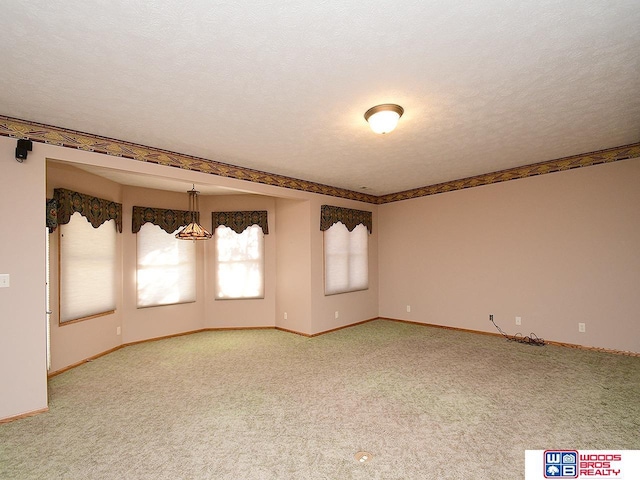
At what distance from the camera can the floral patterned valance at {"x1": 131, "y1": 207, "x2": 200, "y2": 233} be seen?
16.9ft

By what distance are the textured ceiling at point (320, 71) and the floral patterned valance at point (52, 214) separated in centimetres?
114

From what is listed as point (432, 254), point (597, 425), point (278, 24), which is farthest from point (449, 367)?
point (278, 24)

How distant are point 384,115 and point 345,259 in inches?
149

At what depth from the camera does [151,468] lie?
2104 mm

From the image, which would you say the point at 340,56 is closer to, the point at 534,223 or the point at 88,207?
the point at 88,207

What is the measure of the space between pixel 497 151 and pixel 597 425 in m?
3.04

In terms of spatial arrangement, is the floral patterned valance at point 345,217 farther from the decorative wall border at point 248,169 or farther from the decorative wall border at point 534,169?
the decorative wall border at point 534,169

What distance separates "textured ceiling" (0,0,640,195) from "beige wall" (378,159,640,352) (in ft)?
3.44

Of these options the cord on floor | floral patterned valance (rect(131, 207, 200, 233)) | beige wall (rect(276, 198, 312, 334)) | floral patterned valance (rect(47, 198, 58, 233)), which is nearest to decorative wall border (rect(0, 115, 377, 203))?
beige wall (rect(276, 198, 312, 334))

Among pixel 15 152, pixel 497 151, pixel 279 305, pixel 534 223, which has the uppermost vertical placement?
pixel 497 151

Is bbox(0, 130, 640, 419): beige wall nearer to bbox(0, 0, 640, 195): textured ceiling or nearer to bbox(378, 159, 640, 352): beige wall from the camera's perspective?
bbox(378, 159, 640, 352): beige wall

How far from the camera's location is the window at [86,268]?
4020mm

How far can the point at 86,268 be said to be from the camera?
432 cm

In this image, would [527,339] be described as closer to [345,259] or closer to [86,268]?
[345,259]
